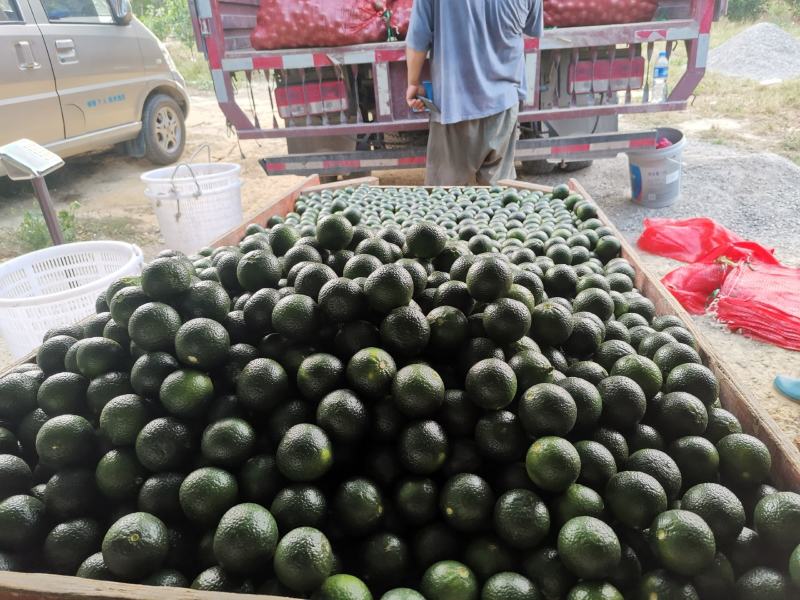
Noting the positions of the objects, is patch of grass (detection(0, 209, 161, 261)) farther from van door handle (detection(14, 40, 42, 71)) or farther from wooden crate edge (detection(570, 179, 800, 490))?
wooden crate edge (detection(570, 179, 800, 490))

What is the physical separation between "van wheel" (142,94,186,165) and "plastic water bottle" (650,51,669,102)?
737cm

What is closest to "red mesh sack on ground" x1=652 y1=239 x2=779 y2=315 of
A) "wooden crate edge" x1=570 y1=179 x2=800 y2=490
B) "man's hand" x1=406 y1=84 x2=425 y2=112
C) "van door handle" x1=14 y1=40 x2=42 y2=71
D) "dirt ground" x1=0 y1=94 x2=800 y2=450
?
"dirt ground" x1=0 y1=94 x2=800 y2=450

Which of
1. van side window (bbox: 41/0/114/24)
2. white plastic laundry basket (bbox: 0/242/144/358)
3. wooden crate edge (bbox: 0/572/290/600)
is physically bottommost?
white plastic laundry basket (bbox: 0/242/144/358)

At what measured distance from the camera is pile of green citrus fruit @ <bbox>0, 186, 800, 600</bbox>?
4.04ft

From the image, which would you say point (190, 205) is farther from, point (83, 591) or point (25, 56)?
point (83, 591)

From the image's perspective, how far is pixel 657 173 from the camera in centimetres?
650

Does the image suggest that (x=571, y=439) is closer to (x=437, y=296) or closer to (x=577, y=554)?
(x=577, y=554)

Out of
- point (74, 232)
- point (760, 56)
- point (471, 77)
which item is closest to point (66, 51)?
point (74, 232)

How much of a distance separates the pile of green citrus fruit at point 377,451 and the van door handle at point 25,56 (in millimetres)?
6549

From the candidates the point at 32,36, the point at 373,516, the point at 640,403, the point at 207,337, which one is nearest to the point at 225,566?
the point at 373,516

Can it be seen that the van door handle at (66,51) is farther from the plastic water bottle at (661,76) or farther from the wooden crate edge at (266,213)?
the plastic water bottle at (661,76)

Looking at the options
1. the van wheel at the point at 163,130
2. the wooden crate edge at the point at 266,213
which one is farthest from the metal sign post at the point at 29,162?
the van wheel at the point at 163,130

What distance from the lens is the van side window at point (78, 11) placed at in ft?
23.1

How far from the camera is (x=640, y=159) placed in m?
6.46
